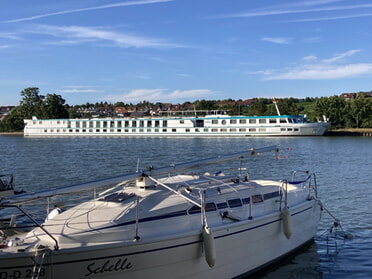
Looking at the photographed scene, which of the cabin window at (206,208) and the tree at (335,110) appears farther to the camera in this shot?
the tree at (335,110)

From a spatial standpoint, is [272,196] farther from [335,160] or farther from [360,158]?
[360,158]

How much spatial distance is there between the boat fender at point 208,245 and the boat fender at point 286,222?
3.78m

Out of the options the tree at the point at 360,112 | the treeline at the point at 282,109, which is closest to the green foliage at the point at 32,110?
the treeline at the point at 282,109

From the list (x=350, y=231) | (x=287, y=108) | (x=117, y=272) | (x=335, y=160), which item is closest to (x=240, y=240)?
(x=117, y=272)

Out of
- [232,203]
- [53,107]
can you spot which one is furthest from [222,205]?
[53,107]

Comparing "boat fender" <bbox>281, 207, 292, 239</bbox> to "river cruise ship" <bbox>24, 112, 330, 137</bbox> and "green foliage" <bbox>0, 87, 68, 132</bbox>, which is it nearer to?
"river cruise ship" <bbox>24, 112, 330, 137</bbox>

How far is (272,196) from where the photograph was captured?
A: 14477 millimetres

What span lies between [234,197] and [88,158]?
126 feet

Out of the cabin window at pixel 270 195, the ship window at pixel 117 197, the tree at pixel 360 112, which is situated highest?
the tree at pixel 360 112

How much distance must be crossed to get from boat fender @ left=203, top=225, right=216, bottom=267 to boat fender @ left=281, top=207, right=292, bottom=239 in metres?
3.78

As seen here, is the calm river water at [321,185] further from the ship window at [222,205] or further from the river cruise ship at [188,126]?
the river cruise ship at [188,126]

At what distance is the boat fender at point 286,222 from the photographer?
1398 cm

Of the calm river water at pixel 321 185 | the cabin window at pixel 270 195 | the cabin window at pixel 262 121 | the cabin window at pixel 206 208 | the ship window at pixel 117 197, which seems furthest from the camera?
the cabin window at pixel 262 121

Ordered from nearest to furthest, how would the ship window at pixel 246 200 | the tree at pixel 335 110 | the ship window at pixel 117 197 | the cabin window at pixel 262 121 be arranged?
1. the ship window at pixel 117 197
2. the ship window at pixel 246 200
3. the cabin window at pixel 262 121
4. the tree at pixel 335 110
